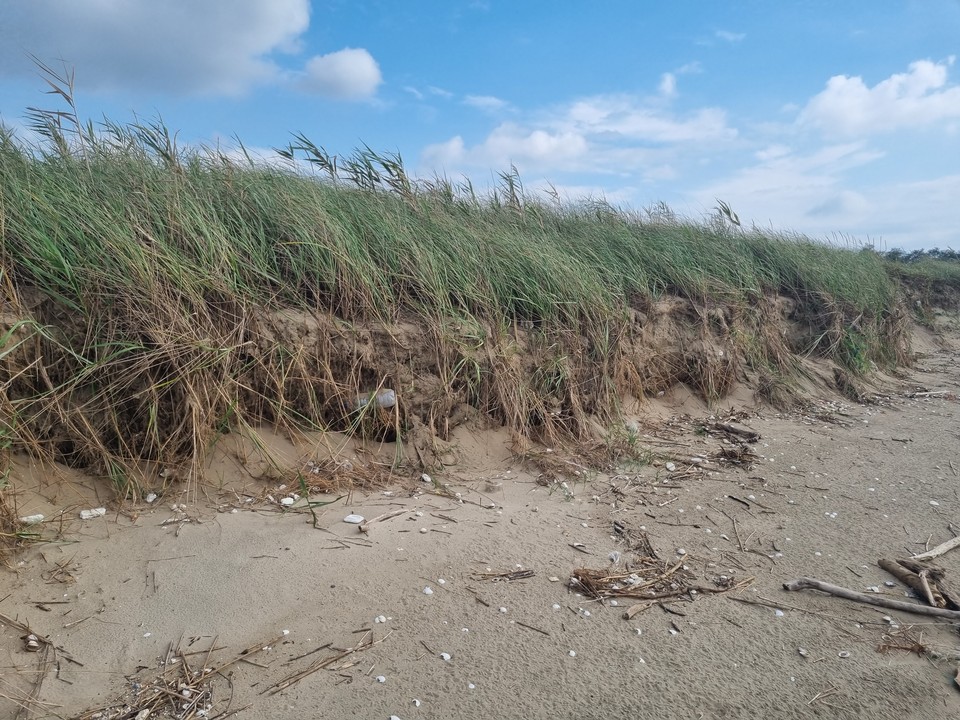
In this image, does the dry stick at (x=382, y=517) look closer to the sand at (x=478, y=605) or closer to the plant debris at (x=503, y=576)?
the sand at (x=478, y=605)

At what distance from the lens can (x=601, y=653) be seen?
2.64m

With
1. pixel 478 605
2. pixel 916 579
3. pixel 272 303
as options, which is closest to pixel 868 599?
pixel 916 579

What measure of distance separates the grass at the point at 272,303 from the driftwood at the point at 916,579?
2224 mm

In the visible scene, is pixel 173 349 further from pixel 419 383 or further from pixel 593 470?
pixel 593 470

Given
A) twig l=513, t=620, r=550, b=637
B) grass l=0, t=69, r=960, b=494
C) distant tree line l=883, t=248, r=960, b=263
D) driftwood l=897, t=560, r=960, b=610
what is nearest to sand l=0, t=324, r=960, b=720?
twig l=513, t=620, r=550, b=637

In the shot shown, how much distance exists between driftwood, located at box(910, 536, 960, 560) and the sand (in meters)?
0.09

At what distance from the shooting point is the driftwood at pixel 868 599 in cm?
292

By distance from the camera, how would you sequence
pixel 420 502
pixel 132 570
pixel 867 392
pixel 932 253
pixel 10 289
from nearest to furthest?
pixel 132 570 → pixel 10 289 → pixel 420 502 → pixel 867 392 → pixel 932 253

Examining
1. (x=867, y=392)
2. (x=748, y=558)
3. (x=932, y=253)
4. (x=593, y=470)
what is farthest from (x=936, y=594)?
(x=932, y=253)

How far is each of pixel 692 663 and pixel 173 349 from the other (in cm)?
297

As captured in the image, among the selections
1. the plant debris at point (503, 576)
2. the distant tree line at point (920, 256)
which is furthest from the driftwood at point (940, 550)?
the distant tree line at point (920, 256)

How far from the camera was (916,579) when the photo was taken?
3189 millimetres

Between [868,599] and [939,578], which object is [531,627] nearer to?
[868,599]

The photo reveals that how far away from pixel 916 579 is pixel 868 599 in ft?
1.26
